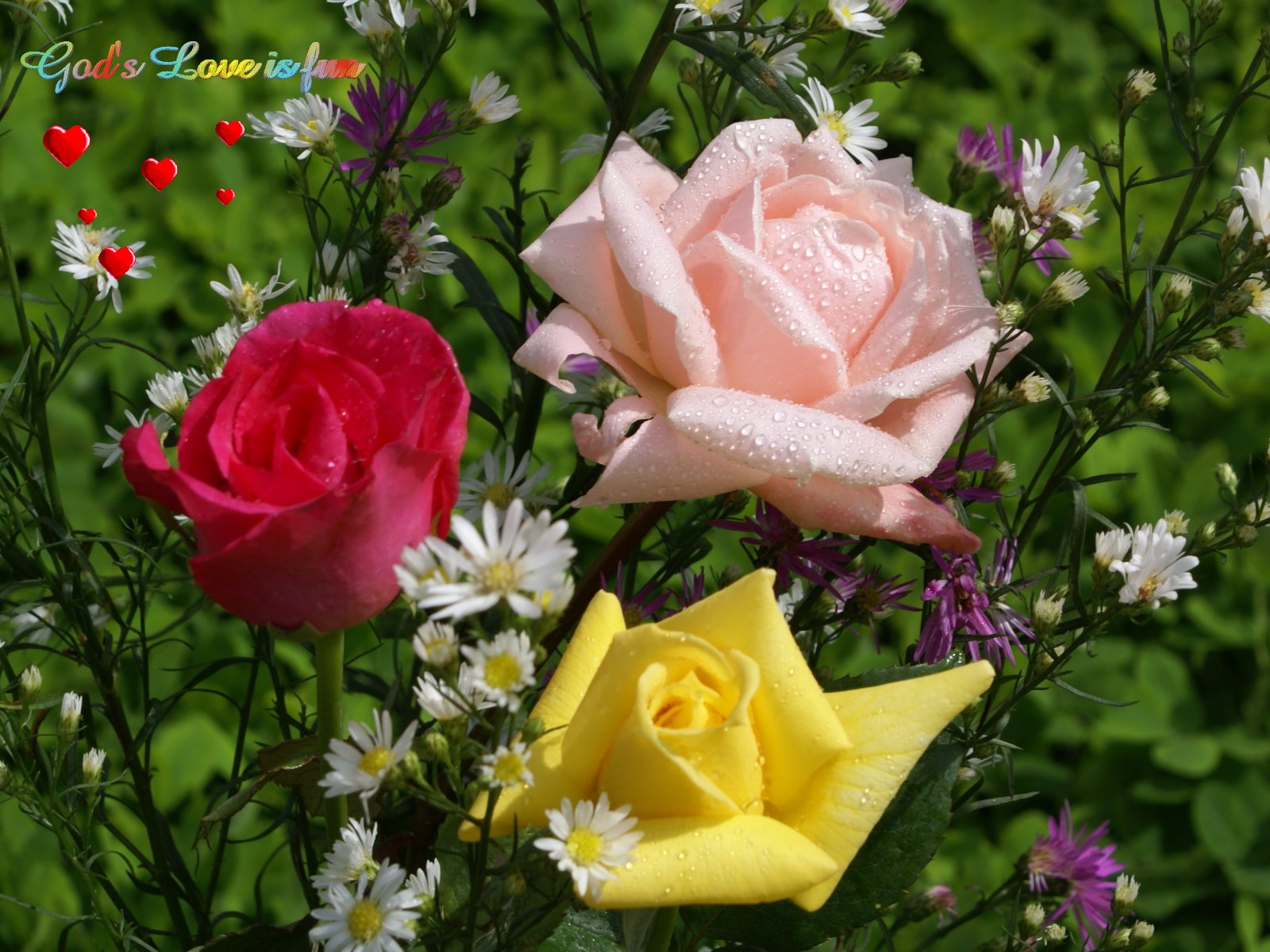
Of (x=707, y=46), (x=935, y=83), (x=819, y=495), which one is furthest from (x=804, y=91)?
(x=935, y=83)

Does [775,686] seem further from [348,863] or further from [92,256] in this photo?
[92,256]

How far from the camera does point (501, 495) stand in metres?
0.37

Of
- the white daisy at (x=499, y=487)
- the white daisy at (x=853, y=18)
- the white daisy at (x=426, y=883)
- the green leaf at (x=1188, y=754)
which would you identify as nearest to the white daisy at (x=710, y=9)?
the white daisy at (x=853, y=18)

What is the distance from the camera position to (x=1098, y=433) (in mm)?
356

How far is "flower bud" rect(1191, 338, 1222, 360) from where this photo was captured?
1.15 feet

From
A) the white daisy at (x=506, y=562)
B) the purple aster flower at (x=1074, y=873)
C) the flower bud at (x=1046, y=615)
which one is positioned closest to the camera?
the white daisy at (x=506, y=562)

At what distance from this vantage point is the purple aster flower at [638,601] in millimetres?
354

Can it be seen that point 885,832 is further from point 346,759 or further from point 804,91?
point 804,91

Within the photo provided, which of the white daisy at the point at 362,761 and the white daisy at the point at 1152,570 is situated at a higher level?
the white daisy at the point at 362,761

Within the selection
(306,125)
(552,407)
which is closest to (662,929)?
(306,125)

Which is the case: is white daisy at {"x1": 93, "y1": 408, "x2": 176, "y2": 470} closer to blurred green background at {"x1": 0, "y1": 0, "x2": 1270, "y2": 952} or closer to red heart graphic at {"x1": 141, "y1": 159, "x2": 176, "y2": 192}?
red heart graphic at {"x1": 141, "y1": 159, "x2": 176, "y2": 192}

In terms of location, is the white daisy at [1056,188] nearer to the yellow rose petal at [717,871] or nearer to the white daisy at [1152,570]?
the white daisy at [1152,570]

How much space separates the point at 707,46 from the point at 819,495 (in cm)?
14

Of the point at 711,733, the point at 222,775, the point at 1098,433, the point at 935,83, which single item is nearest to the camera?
the point at 711,733
